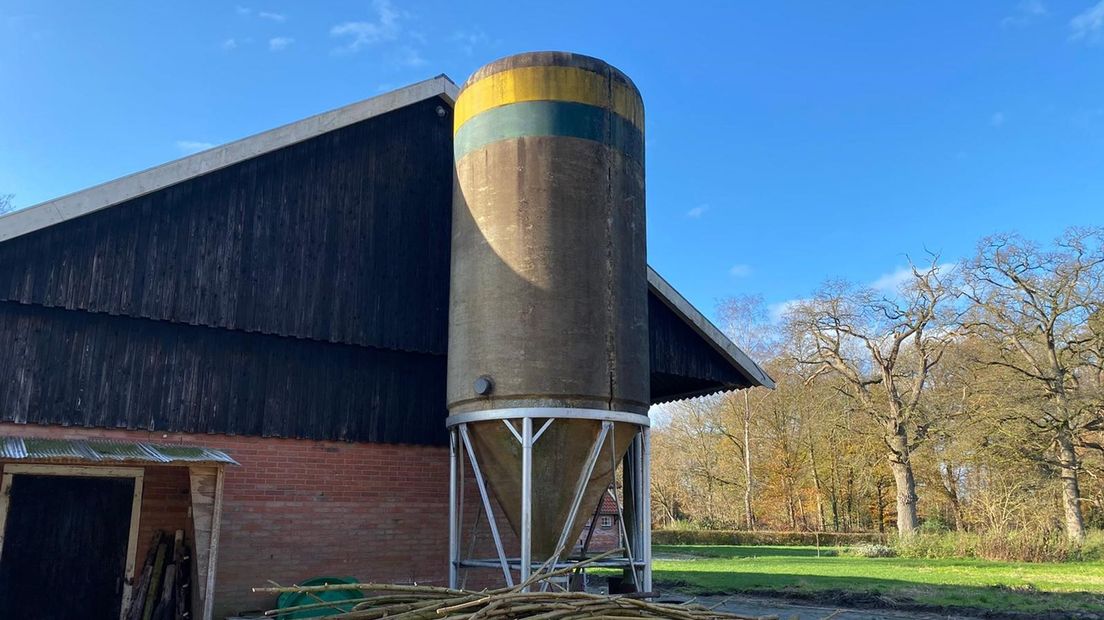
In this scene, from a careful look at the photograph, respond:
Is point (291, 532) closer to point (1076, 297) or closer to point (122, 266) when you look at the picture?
point (122, 266)

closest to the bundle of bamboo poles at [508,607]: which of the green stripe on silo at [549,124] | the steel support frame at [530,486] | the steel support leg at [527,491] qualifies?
the steel support frame at [530,486]

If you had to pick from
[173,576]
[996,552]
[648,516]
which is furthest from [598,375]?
[996,552]

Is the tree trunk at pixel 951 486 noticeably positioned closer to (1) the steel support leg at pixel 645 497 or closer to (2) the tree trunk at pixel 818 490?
(2) the tree trunk at pixel 818 490

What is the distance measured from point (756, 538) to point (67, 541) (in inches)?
1415

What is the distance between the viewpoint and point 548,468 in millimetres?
9766

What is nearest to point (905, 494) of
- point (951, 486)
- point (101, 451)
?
point (951, 486)

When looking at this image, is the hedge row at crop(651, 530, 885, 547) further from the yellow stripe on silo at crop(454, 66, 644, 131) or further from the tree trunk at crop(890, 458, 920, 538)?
the yellow stripe on silo at crop(454, 66, 644, 131)

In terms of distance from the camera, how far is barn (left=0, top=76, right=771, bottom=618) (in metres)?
9.50

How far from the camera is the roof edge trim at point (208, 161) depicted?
9320mm

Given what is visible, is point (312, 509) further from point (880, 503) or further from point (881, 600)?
point (880, 503)

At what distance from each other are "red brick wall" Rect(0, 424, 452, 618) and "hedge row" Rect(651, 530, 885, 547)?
97.7 ft

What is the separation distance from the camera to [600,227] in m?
10.3

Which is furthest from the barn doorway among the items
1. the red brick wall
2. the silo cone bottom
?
the silo cone bottom

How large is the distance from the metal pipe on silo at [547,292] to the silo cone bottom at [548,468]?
17mm
